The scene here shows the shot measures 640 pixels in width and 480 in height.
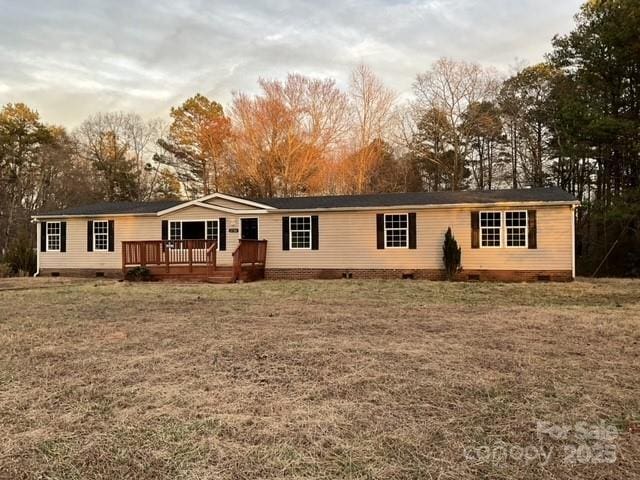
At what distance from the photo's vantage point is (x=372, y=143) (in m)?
27.2

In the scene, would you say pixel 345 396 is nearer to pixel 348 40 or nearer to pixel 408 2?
pixel 408 2

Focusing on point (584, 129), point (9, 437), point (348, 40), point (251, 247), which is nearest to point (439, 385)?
point (9, 437)

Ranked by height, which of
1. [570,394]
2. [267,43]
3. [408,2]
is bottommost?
[570,394]

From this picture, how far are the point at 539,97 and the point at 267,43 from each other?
15.1 m

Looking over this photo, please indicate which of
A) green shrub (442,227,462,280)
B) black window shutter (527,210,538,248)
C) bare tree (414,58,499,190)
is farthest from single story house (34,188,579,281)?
bare tree (414,58,499,190)

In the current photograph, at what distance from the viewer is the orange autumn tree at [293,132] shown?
2695cm

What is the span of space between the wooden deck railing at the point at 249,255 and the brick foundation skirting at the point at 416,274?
0.63 meters

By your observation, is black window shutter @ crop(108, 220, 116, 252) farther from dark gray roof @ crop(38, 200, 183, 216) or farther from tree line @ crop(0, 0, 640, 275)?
tree line @ crop(0, 0, 640, 275)

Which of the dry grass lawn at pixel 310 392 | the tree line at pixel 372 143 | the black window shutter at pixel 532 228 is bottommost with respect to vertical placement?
the dry grass lawn at pixel 310 392

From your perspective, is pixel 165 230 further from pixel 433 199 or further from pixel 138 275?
pixel 433 199

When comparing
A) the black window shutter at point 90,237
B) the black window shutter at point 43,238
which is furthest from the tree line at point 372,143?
the black window shutter at point 90,237

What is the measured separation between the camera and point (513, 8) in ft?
48.9

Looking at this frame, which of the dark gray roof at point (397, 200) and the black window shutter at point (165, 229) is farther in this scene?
the black window shutter at point (165, 229)

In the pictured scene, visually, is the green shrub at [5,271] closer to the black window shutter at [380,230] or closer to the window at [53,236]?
the window at [53,236]
